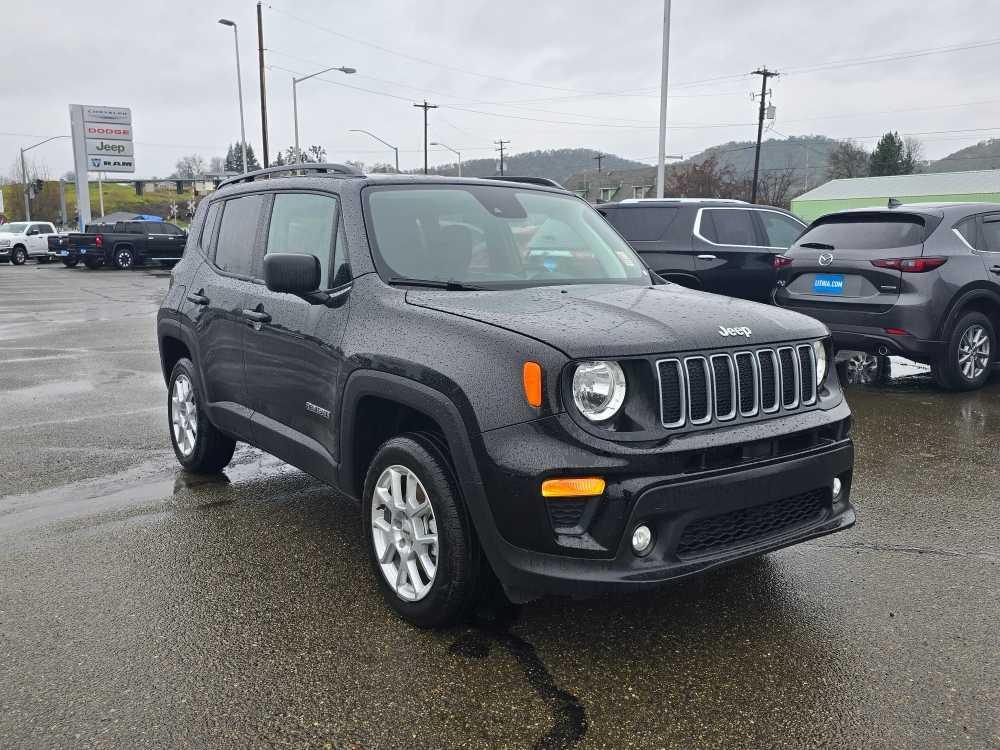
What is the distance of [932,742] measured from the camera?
2.68 metres

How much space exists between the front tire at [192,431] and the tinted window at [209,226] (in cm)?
77

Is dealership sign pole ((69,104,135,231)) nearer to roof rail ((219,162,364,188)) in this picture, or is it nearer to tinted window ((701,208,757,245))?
tinted window ((701,208,757,245))

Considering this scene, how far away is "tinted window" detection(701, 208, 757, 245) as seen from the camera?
10828 millimetres

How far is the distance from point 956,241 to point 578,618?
6.25 meters

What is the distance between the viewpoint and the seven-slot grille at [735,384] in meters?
3.04

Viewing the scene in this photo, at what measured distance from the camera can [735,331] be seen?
3273 millimetres

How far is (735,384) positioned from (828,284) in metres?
5.57

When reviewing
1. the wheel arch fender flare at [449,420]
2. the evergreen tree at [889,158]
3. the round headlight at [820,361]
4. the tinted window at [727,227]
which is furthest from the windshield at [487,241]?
the evergreen tree at [889,158]

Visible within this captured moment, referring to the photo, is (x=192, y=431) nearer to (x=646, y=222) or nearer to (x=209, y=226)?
→ (x=209, y=226)

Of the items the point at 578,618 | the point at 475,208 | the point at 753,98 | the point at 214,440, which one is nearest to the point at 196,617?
the point at 578,618

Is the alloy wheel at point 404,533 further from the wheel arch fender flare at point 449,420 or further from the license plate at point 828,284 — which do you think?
the license plate at point 828,284

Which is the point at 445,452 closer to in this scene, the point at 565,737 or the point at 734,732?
the point at 565,737

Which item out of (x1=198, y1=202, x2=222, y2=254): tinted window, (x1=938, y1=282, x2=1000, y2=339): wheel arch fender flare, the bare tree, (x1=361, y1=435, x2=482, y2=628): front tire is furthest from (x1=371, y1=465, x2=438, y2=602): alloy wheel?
the bare tree

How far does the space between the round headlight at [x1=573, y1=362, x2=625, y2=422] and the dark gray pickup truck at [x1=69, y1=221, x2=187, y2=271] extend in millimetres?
31926
